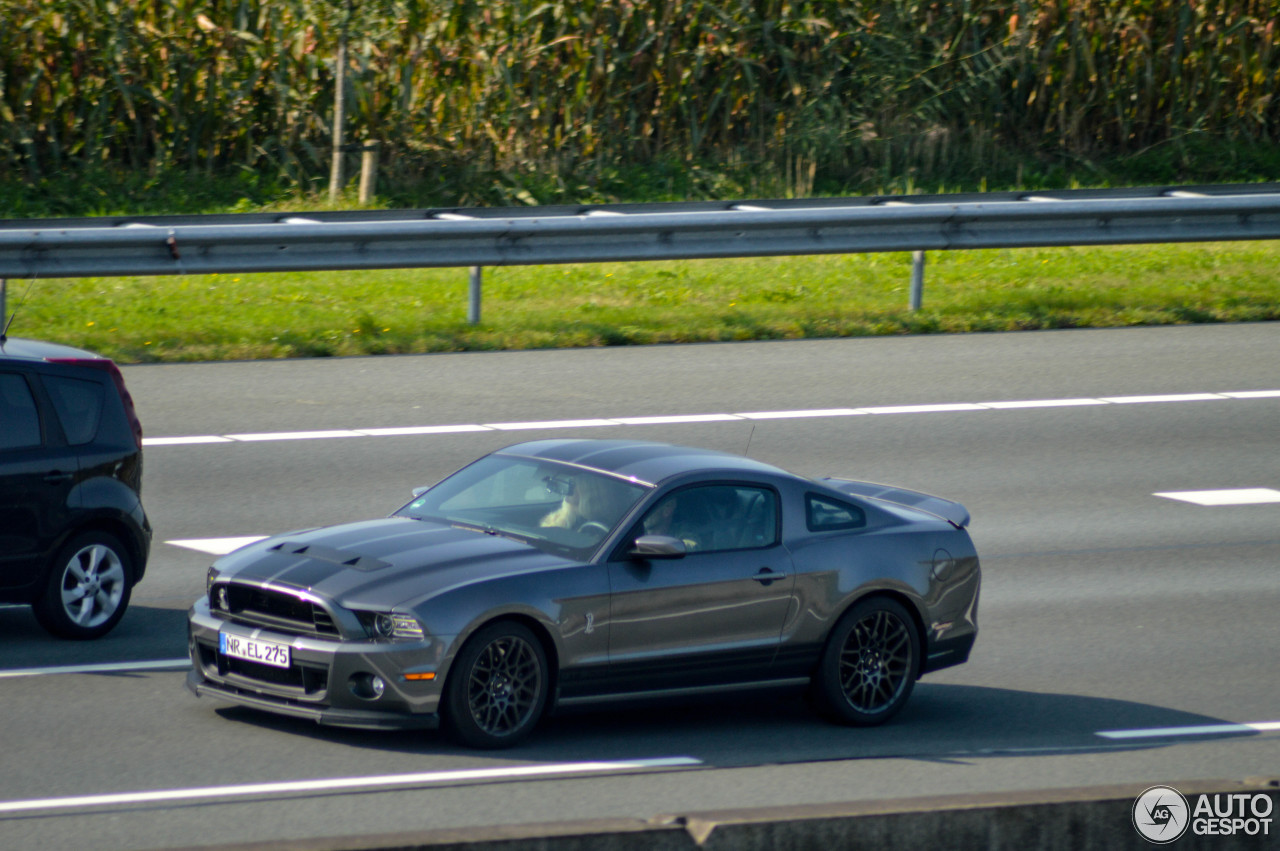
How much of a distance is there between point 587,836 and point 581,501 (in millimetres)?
3577

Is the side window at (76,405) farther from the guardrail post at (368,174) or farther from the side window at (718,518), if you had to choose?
the guardrail post at (368,174)

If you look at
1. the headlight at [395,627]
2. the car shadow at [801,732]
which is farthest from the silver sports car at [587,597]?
the car shadow at [801,732]

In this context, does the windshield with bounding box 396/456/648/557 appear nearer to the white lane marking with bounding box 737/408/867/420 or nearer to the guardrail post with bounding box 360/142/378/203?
the white lane marking with bounding box 737/408/867/420

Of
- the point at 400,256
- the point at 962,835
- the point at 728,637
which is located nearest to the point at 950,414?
the point at 400,256

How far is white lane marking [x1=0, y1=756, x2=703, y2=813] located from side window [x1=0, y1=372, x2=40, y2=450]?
2.88 meters

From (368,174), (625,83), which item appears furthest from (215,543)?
(625,83)

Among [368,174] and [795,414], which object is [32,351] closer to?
[795,414]

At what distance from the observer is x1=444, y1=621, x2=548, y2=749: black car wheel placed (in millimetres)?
7781

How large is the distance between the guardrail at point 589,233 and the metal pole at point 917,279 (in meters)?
0.02

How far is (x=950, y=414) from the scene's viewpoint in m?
15.0

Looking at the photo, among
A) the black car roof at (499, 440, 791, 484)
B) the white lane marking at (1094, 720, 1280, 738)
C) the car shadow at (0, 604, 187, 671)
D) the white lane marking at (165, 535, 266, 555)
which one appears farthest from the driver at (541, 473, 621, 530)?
the white lane marking at (165, 535, 266, 555)

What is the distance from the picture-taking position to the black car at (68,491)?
30.6 feet

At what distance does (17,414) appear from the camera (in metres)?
9.53

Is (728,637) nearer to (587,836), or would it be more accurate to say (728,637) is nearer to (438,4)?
(587,836)
